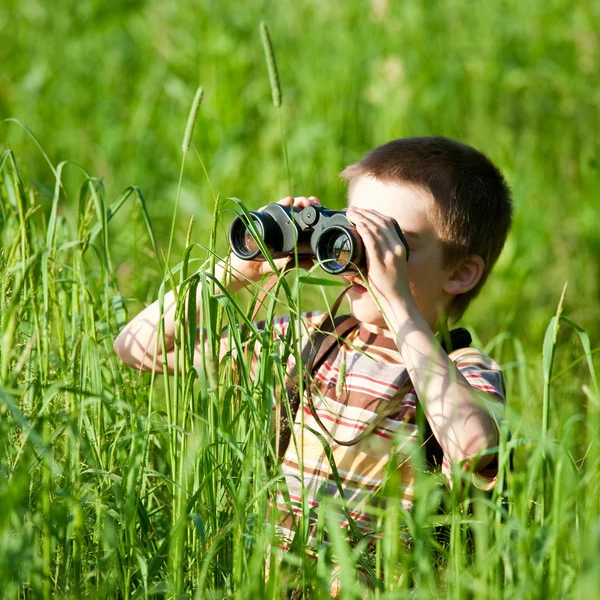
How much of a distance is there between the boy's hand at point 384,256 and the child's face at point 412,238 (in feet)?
0.48

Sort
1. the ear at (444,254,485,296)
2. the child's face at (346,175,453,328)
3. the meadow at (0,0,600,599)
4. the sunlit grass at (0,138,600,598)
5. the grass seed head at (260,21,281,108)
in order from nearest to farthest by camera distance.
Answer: the sunlit grass at (0,138,600,598) < the meadow at (0,0,600,599) < the grass seed head at (260,21,281,108) < the child's face at (346,175,453,328) < the ear at (444,254,485,296)

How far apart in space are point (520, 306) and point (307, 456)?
163cm

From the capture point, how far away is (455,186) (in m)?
1.98

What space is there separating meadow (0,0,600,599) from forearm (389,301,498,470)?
106mm

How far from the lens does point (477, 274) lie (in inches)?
79.4

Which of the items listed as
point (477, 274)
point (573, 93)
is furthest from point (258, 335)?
point (573, 93)

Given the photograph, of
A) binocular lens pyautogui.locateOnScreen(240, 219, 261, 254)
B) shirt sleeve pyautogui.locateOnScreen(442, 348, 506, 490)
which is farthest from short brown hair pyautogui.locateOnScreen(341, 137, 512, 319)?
binocular lens pyautogui.locateOnScreen(240, 219, 261, 254)

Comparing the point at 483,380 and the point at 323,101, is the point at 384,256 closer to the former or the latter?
the point at 483,380

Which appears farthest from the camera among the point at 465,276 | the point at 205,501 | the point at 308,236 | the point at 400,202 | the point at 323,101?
the point at 323,101

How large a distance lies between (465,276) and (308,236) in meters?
0.41

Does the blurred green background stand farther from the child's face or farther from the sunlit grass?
the sunlit grass

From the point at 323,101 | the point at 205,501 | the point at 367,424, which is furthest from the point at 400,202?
the point at 323,101

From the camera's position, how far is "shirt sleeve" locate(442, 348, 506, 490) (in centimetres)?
171

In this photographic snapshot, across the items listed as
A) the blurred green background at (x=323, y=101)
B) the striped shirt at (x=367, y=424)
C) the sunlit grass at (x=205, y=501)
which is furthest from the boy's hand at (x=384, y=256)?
the blurred green background at (x=323, y=101)
